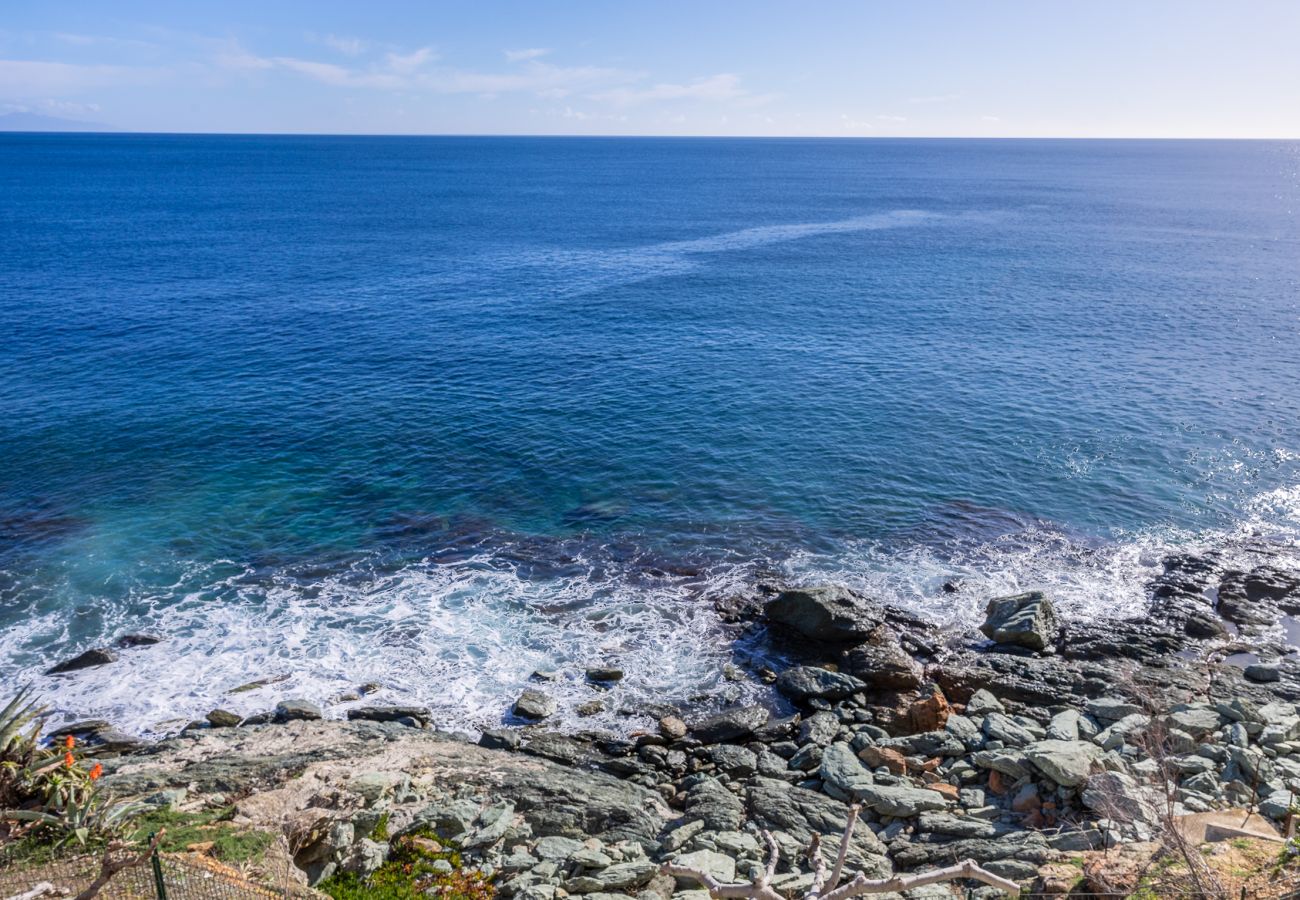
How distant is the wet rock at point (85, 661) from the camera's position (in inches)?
1368

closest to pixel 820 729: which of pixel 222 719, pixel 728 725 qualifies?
pixel 728 725

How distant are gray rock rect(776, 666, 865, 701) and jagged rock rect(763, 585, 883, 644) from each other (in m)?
2.42

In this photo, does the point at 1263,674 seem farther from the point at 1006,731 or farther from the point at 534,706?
the point at 534,706

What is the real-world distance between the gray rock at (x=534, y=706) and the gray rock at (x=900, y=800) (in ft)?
43.0

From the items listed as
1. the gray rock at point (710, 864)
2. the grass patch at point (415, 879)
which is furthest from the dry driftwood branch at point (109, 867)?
the gray rock at point (710, 864)

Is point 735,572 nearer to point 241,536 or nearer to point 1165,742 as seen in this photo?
point 1165,742

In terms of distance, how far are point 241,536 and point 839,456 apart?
3800 centimetres

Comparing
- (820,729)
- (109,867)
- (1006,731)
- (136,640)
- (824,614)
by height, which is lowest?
(820,729)

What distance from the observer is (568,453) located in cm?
5503

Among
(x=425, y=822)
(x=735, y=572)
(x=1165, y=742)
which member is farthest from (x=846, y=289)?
(x=425, y=822)

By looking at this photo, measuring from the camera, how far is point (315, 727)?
3077cm

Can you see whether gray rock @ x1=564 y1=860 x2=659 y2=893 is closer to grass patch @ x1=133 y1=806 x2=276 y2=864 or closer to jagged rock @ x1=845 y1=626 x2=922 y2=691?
grass patch @ x1=133 y1=806 x2=276 y2=864

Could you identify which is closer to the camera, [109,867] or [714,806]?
[109,867]

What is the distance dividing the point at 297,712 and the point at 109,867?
16.0 metres
